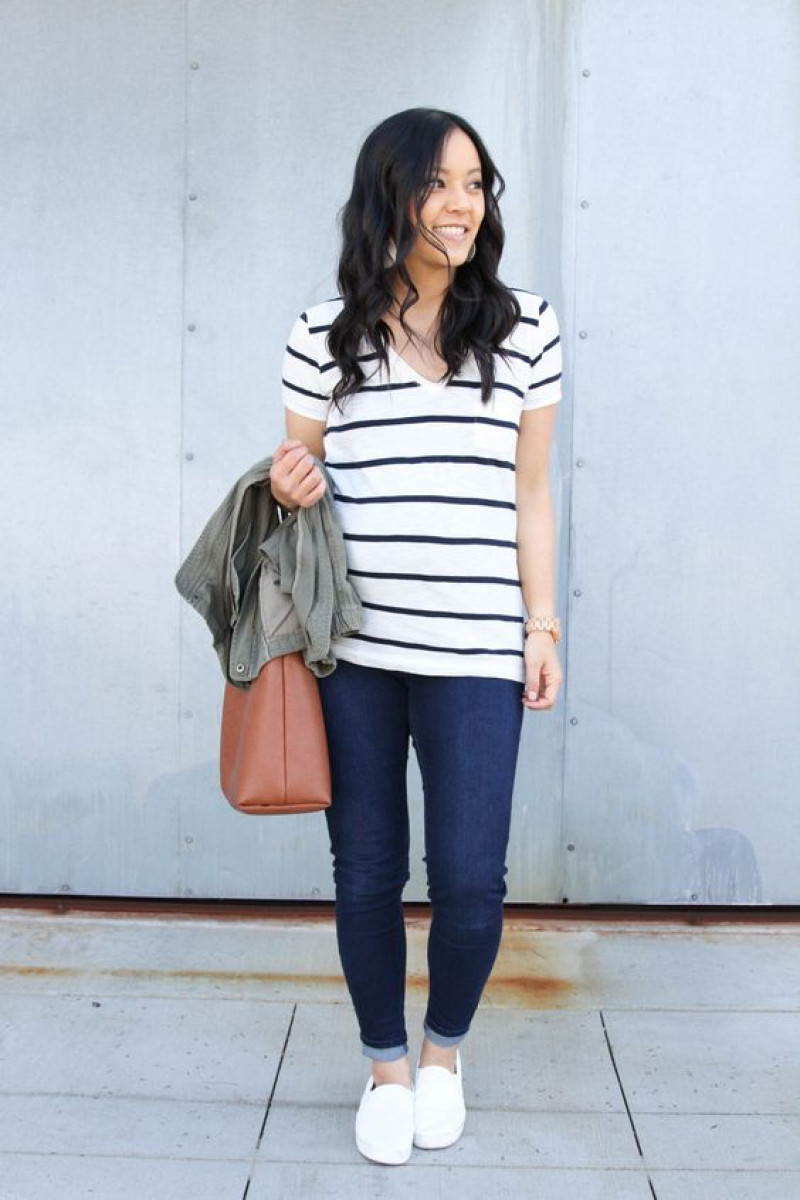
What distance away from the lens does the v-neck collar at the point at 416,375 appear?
255 centimetres

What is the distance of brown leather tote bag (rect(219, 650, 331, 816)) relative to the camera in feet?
8.22

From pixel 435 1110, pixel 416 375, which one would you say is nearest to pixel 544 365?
pixel 416 375

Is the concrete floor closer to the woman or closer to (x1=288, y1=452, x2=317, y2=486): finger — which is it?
the woman

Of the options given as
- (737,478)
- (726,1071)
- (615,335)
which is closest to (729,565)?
(737,478)

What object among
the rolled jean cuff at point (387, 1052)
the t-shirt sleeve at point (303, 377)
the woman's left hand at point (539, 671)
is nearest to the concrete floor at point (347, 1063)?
the rolled jean cuff at point (387, 1052)

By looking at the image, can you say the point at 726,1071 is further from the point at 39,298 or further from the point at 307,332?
the point at 39,298

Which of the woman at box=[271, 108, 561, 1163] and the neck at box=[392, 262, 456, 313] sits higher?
the neck at box=[392, 262, 456, 313]

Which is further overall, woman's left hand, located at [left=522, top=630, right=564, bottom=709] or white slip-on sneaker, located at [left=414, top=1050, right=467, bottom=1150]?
white slip-on sneaker, located at [left=414, top=1050, right=467, bottom=1150]

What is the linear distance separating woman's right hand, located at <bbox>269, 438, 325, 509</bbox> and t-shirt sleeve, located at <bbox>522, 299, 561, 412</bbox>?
42 centimetres

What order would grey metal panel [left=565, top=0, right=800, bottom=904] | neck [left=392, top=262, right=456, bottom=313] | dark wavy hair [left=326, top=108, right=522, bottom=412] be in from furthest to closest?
grey metal panel [left=565, top=0, right=800, bottom=904] → neck [left=392, top=262, right=456, bottom=313] → dark wavy hair [left=326, top=108, right=522, bottom=412]

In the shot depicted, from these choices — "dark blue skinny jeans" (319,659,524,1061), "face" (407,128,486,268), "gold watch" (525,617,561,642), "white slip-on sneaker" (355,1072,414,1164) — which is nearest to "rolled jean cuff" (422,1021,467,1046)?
"dark blue skinny jeans" (319,659,524,1061)

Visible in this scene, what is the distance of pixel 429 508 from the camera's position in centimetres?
253

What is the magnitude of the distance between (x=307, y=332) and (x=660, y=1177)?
168cm

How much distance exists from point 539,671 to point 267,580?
20.5 inches
